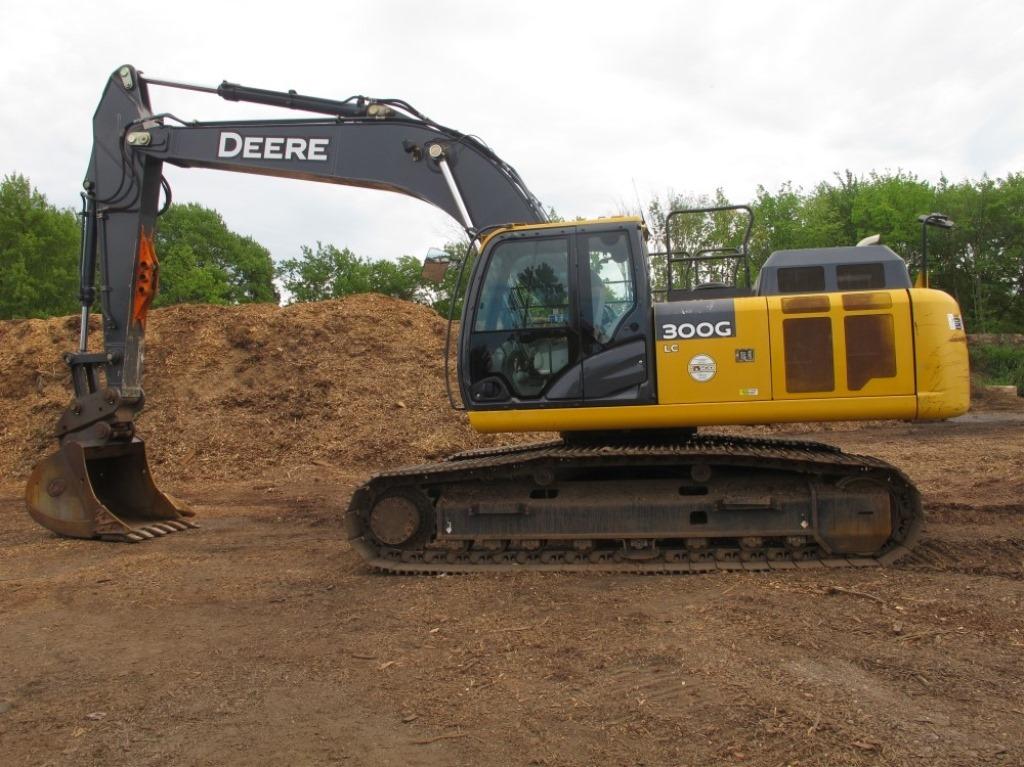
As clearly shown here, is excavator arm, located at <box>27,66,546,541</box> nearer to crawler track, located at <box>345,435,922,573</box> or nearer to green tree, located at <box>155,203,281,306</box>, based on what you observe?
crawler track, located at <box>345,435,922,573</box>

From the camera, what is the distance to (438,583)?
5676 millimetres

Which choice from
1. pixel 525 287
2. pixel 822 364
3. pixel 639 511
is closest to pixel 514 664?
pixel 639 511

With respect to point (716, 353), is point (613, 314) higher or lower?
higher

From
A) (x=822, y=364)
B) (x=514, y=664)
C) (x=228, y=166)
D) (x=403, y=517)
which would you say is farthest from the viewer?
(x=228, y=166)

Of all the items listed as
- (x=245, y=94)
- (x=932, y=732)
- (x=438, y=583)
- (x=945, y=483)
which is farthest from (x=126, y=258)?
(x=945, y=483)

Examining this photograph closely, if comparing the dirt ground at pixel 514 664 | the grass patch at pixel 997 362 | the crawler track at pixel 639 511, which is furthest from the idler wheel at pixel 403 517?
the grass patch at pixel 997 362

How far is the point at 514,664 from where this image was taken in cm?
416

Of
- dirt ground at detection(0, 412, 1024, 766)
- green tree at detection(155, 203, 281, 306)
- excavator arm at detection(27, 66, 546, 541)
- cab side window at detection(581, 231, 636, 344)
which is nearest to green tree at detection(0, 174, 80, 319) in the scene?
green tree at detection(155, 203, 281, 306)

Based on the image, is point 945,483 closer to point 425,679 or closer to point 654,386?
point 654,386

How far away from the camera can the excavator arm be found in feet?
22.9

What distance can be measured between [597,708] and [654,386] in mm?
2655

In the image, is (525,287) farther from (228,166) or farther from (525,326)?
(228,166)

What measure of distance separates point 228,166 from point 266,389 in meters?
7.45

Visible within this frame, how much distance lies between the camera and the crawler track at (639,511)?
5.67 m
